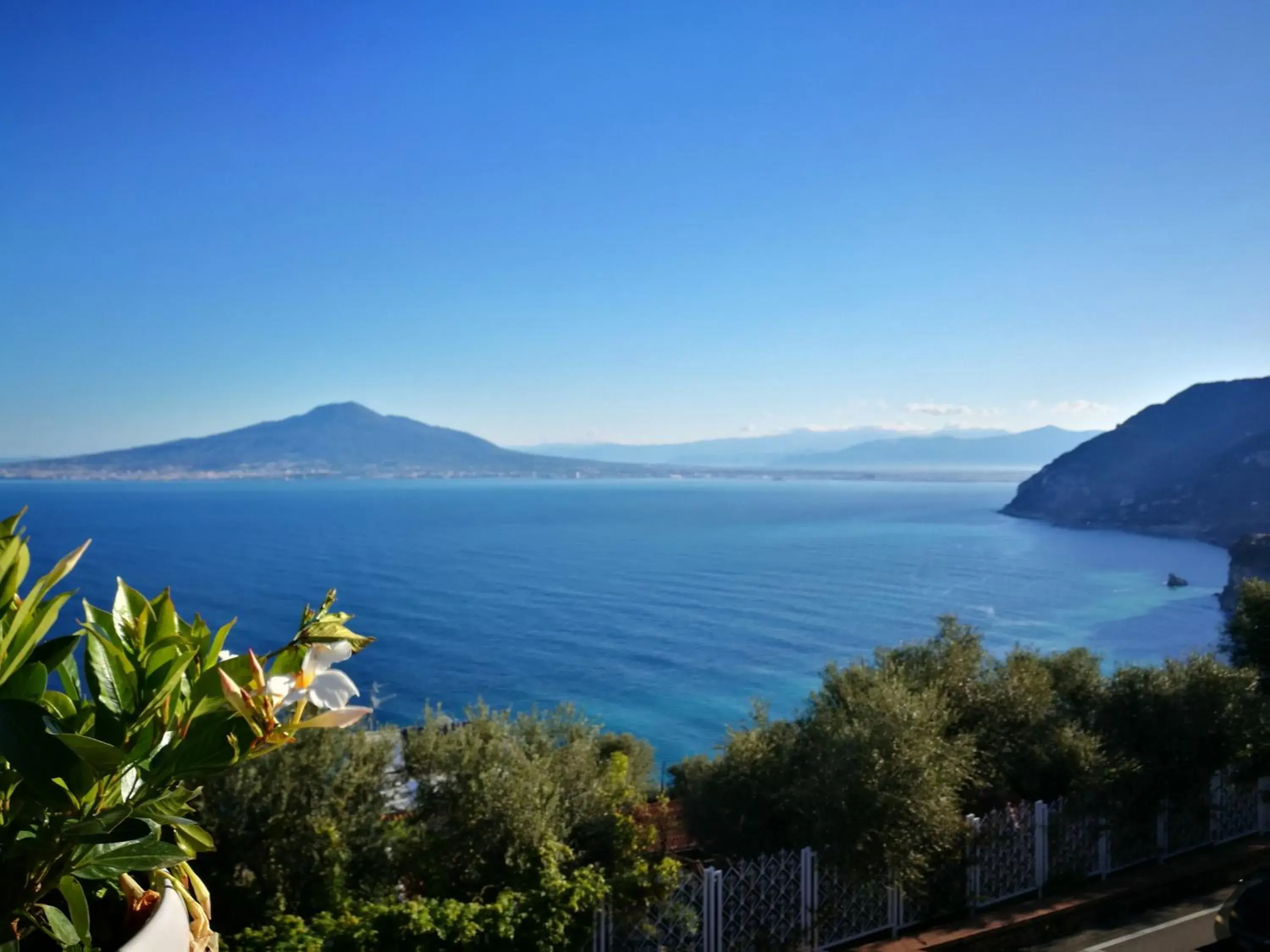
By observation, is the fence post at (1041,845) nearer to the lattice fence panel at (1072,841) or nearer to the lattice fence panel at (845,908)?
the lattice fence panel at (1072,841)

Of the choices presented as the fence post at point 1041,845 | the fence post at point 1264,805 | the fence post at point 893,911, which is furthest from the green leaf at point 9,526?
the fence post at point 1264,805

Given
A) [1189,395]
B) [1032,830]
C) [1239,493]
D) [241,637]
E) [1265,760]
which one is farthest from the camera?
[1189,395]

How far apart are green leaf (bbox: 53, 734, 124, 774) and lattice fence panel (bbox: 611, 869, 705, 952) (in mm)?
5921

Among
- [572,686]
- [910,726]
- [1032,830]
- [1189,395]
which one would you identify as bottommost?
[572,686]

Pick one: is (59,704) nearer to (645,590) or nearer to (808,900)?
(808,900)

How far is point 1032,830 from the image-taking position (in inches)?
307

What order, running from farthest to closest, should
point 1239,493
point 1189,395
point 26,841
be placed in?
1. point 1189,395
2. point 1239,493
3. point 26,841

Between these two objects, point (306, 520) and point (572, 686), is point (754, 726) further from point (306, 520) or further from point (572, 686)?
point (306, 520)

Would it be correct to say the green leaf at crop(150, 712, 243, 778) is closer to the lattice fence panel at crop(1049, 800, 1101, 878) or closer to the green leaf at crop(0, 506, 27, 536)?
the green leaf at crop(0, 506, 27, 536)

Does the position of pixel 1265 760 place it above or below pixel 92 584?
above

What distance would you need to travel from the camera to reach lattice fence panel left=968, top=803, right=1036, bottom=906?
7414 mm

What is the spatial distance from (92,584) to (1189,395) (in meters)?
118

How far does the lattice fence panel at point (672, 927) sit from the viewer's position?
6.02 meters

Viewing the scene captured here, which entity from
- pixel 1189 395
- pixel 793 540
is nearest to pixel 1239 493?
A: pixel 1189 395
